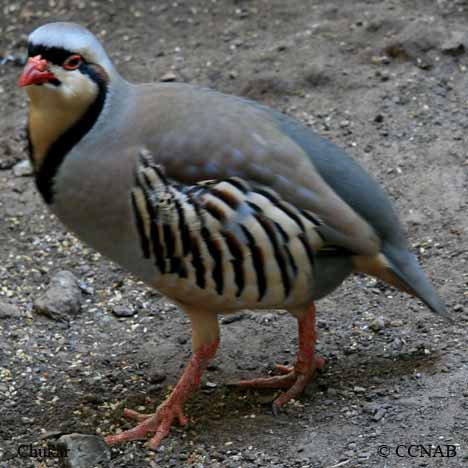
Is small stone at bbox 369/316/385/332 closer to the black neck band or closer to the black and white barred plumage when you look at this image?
the black and white barred plumage

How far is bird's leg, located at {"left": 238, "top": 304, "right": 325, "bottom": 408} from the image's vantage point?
4.32 m

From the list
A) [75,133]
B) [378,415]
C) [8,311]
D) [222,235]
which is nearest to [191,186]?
[222,235]

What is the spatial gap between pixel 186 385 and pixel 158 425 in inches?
7.4

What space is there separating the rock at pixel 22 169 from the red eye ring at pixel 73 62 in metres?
2.23

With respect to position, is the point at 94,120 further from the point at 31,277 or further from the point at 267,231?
the point at 31,277

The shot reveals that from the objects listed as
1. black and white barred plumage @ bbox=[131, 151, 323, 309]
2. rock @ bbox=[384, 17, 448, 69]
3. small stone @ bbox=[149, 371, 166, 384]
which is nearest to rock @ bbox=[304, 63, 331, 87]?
rock @ bbox=[384, 17, 448, 69]

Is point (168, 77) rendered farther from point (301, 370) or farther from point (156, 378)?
point (301, 370)

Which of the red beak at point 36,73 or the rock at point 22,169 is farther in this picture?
the rock at point 22,169

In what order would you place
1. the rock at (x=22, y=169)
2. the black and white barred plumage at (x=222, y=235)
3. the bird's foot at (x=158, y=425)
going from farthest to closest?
the rock at (x=22, y=169) < the bird's foot at (x=158, y=425) < the black and white barred plumage at (x=222, y=235)

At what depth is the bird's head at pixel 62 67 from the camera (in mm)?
3748

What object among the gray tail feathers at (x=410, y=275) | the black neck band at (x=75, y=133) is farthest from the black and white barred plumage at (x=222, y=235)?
the gray tail feathers at (x=410, y=275)

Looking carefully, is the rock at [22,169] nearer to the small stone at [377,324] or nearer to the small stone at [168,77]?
the small stone at [168,77]

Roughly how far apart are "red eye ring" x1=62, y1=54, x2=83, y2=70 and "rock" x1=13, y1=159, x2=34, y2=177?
2.23 meters

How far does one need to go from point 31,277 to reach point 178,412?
1398mm
